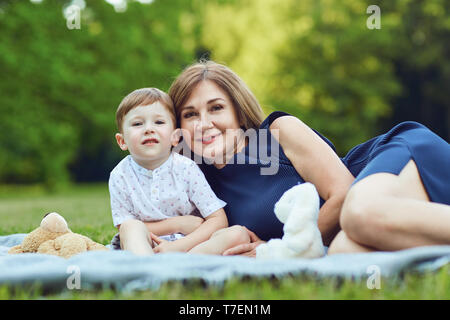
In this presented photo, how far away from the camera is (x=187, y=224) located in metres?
2.88

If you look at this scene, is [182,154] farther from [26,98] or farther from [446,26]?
[446,26]

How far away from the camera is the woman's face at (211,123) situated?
119 inches

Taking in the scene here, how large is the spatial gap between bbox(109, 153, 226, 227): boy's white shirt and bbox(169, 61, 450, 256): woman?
18cm

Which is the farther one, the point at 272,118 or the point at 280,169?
the point at 272,118

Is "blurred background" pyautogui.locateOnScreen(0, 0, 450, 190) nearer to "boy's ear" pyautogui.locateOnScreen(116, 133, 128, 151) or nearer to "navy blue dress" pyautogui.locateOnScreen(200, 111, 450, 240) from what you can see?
"boy's ear" pyautogui.locateOnScreen(116, 133, 128, 151)

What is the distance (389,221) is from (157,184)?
137 cm

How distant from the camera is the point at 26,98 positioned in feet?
49.6

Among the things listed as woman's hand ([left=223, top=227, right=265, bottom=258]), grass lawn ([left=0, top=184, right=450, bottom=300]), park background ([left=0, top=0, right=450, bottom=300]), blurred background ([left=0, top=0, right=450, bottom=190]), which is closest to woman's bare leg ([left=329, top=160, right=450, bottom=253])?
grass lawn ([left=0, top=184, right=450, bottom=300])

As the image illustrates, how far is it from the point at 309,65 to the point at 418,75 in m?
5.17

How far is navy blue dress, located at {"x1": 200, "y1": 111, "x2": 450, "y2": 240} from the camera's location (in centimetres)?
245

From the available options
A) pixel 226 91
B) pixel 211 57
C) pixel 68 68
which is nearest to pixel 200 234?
pixel 226 91

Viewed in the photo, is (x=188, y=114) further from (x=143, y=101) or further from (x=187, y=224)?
(x=187, y=224)

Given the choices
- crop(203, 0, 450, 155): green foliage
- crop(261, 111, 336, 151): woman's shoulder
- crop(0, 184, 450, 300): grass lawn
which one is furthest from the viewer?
crop(203, 0, 450, 155): green foliage

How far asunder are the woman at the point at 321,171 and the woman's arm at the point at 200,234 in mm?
98
